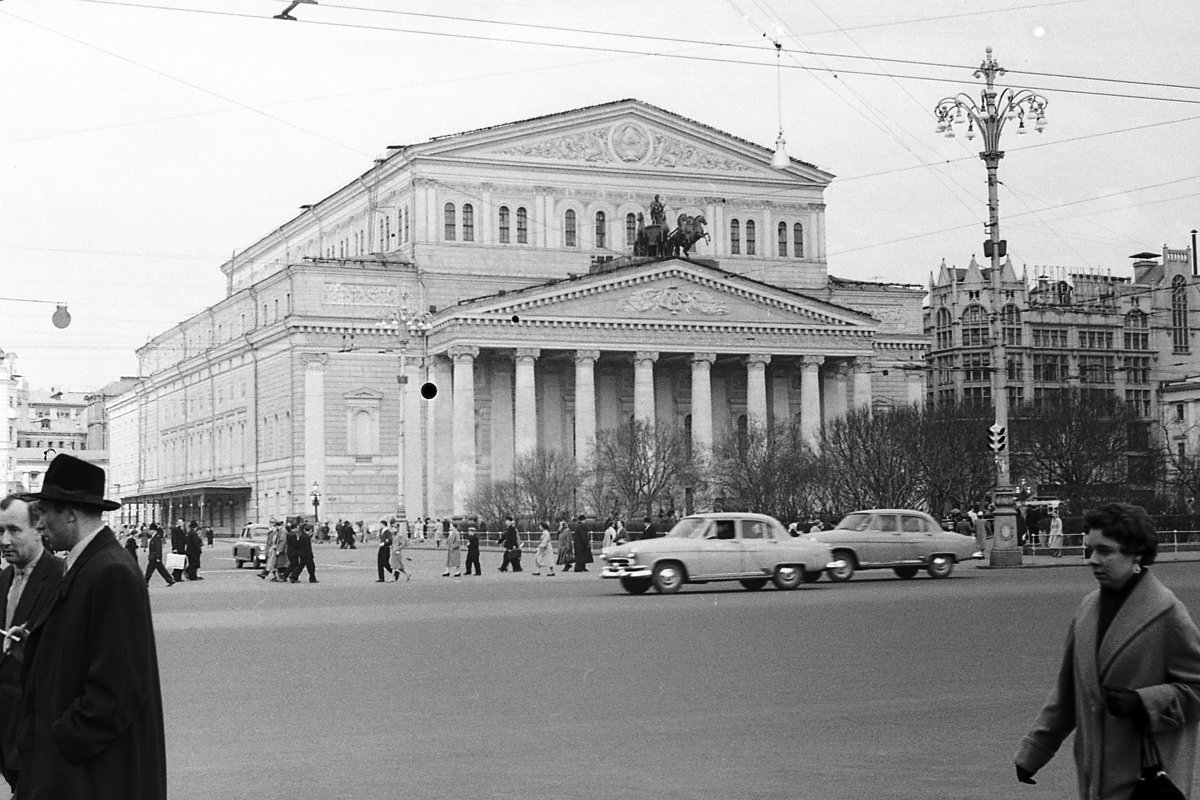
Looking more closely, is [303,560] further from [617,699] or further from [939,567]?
[617,699]

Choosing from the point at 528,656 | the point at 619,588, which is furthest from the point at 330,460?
the point at 528,656

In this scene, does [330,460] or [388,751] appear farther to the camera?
[330,460]

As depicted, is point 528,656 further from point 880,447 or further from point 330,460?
point 330,460

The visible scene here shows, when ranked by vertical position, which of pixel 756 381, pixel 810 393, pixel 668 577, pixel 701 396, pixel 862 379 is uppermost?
pixel 862 379

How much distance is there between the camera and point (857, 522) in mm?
41344

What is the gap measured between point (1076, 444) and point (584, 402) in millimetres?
24234

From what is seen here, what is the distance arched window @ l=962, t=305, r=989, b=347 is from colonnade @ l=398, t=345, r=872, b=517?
26171 mm

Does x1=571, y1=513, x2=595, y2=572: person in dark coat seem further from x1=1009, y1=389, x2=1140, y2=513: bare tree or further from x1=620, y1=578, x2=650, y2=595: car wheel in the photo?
x1=1009, y1=389, x2=1140, y2=513: bare tree

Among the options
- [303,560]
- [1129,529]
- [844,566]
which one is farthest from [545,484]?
[1129,529]

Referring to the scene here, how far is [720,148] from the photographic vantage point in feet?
327

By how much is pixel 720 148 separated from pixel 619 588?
63.3 meters

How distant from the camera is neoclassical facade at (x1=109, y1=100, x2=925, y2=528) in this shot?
288 ft

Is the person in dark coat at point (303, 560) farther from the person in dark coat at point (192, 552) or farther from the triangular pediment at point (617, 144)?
the triangular pediment at point (617, 144)

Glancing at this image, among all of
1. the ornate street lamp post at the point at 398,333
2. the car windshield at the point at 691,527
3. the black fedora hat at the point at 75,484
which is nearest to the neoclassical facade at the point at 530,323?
the ornate street lamp post at the point at 398,333
